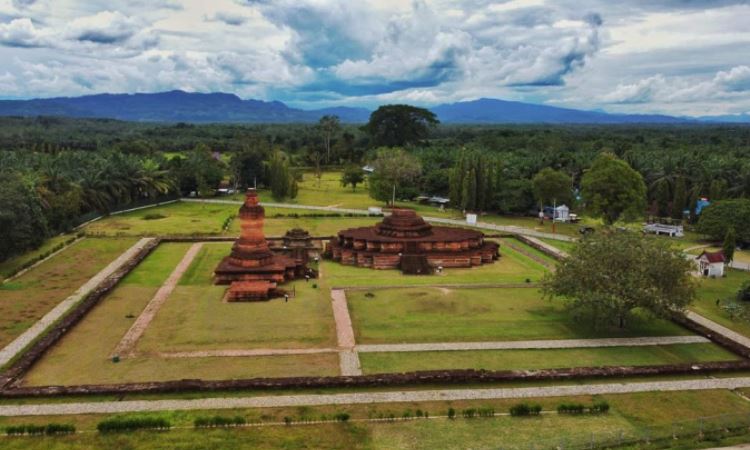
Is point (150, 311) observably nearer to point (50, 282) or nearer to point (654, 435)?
point (50, 282)

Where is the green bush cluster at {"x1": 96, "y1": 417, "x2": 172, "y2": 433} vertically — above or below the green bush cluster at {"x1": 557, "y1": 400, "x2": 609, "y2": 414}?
below

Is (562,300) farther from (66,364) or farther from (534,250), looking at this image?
(66,364)

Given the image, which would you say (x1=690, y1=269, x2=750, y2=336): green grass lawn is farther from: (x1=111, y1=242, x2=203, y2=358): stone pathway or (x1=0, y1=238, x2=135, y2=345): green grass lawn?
(x1=0, y1=238, x2=135, y2=345): green grass lawn

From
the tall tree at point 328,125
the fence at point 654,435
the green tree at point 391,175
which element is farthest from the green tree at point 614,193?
the tall tree at point 328,125

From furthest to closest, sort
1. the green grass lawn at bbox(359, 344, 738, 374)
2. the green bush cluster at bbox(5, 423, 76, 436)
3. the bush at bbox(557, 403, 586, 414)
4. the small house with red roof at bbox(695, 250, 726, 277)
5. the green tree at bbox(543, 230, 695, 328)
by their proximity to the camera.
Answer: the small house with red roof at bbox(695, 250, 726, 277) → the green tree at bbox(543, 230, 695, 328) → the green grass lawn at bbox(359, 344, 738, 374) → the bush at bbox(557, 403, 586, 414) → the green bush cluster at bbox(5, 423, 76, 436)

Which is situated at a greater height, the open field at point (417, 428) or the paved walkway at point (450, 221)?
the paved walkway at point (450, 221)

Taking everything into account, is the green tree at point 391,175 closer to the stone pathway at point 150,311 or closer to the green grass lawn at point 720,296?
the stone pathway at point 150,311

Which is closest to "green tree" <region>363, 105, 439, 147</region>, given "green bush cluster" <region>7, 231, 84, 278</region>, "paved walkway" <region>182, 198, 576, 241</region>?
"paved walkway" <region>182, 198, 576, 241</region>
